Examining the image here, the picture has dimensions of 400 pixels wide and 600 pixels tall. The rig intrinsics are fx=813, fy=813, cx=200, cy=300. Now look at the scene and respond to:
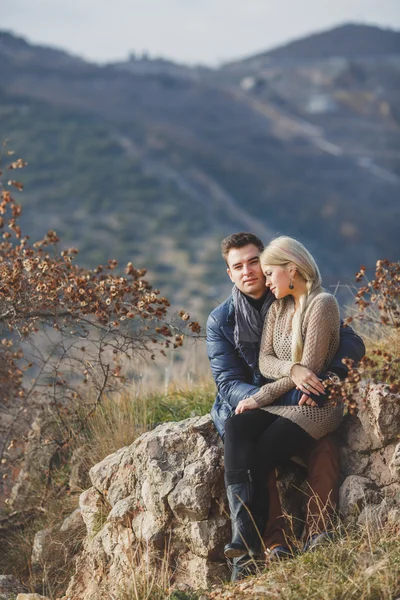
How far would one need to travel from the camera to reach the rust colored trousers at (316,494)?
4301 mm

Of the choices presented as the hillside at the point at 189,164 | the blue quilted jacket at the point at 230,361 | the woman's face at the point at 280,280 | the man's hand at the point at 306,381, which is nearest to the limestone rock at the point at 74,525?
the blue quilted jacket at the point at 230,361

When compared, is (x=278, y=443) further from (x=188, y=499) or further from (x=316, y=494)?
(x=188, y=499)

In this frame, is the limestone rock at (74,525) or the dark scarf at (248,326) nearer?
the dark scarf at (248,326)

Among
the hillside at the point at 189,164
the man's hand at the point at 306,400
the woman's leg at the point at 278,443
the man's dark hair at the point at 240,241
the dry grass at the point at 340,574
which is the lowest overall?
the dry grass at the point at 340,574

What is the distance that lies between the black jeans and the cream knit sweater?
0.23 feet

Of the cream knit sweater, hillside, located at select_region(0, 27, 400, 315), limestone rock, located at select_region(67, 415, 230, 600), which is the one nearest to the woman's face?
the cream knit sweater

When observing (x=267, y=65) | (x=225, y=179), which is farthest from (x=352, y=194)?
(x=267, y=65)

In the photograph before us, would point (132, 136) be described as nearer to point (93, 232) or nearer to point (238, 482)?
point (93, 232)

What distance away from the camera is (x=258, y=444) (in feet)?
14.4

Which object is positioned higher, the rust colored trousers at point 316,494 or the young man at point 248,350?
the young man at point 248,350

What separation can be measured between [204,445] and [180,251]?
3873cm

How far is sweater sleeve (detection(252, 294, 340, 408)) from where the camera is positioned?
14.7ft

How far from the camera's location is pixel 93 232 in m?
43.6

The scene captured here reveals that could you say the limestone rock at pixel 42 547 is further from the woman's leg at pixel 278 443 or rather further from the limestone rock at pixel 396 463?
the limestone rock at pixel 396 463
